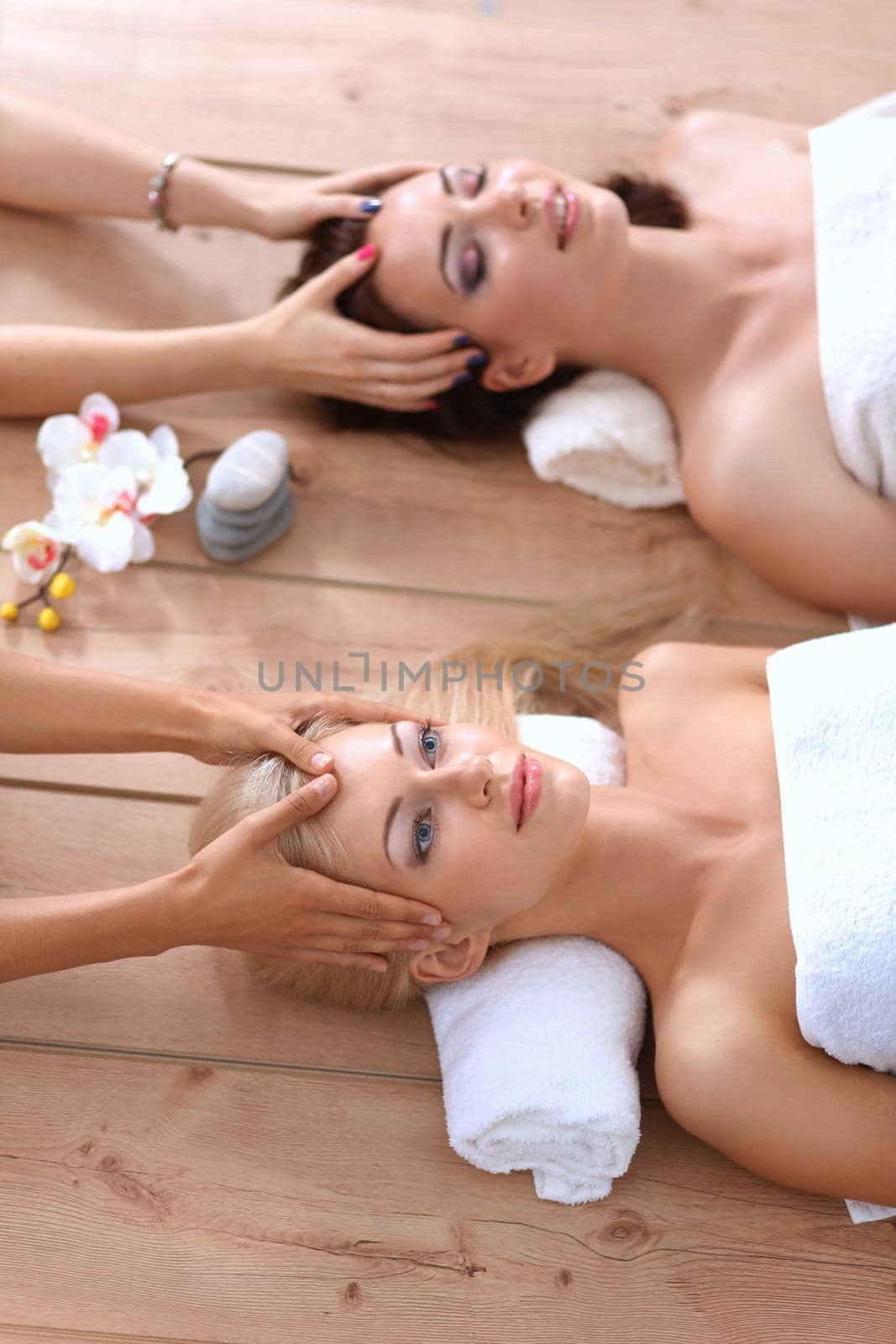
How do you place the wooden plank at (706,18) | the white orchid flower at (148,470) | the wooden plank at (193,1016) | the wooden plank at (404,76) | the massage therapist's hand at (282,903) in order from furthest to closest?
the wooden plank at (706,18) < the wooden plank at (404,76) < the white orchid flower at (148,470) < the wooden plank at (193,1016) < the massage therapist's hand at (282,903)

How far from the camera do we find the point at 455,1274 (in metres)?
1.44

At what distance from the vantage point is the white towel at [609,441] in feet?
6.18

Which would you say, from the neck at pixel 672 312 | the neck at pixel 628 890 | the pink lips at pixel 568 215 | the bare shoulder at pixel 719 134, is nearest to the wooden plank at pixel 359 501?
the neck at pixel 672 312

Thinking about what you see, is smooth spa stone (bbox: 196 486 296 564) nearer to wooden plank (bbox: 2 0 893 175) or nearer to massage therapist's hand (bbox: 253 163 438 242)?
massage therapist's hand (bbox: 253 163 438 242)

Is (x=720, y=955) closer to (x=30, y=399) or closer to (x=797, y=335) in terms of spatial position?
(x=797, y=335)

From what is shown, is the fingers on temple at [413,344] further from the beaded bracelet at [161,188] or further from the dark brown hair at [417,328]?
the beaded bracelet at [161,188]

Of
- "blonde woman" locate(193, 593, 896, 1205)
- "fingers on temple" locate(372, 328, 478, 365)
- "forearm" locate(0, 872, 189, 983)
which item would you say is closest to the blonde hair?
"blonde woman" locate(193, 593, 896, 1205)

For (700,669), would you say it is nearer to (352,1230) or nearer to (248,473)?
(248,473)

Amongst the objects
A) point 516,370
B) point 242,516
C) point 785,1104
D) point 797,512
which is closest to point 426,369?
point 516,370

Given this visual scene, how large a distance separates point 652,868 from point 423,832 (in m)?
0.33

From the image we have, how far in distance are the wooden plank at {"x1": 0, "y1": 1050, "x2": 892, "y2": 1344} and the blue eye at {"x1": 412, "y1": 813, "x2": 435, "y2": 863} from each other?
40cm

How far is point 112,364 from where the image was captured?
1.83 metres

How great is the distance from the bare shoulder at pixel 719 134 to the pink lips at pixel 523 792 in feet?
4.04

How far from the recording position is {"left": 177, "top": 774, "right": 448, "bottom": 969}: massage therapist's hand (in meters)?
1.29
